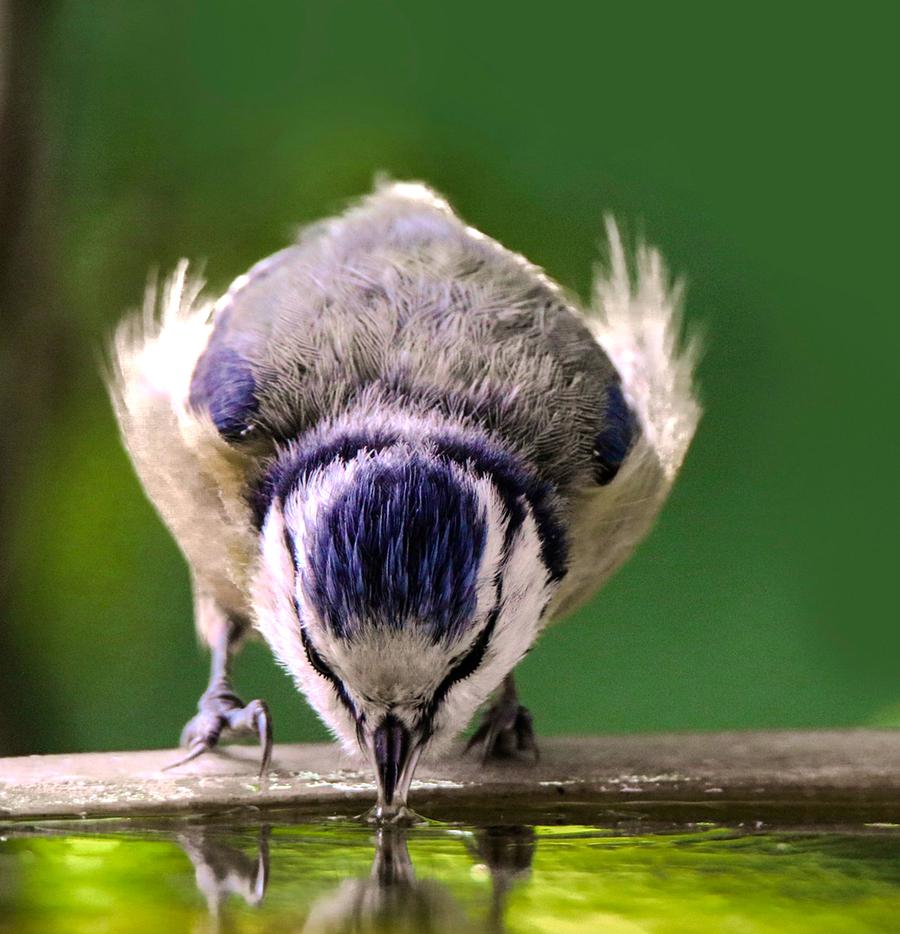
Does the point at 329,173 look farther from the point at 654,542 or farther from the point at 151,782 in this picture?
the point at 151,782

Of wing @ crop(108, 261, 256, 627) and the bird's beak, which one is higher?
wing @ crop(108, 261, 256, 627)

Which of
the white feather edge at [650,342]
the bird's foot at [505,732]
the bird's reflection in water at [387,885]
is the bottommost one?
the bird's reflection in water at [387,885]

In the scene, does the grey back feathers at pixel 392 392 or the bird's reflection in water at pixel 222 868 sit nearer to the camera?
the bird's reflection in water at pixel 222 868

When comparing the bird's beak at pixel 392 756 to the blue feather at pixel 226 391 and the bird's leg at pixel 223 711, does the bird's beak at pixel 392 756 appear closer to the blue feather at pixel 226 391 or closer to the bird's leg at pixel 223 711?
the bird's leg at pixel 223 711

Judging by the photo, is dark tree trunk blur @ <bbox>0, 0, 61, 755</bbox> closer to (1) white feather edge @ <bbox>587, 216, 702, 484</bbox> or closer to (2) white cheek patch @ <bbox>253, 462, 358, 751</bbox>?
(2) white cheek patch @ <bbox>253, 462, 358, 751</bbox>

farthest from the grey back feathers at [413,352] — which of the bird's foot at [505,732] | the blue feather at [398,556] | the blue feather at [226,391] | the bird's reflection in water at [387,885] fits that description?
the bird's reflection in water at [387,885]

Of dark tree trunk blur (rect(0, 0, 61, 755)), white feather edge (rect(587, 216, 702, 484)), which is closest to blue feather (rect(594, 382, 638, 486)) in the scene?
white feather edge (rect(587, 216, 702, 484))

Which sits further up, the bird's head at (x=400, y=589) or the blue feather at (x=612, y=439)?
the blue feather at (x=612, y=439)
